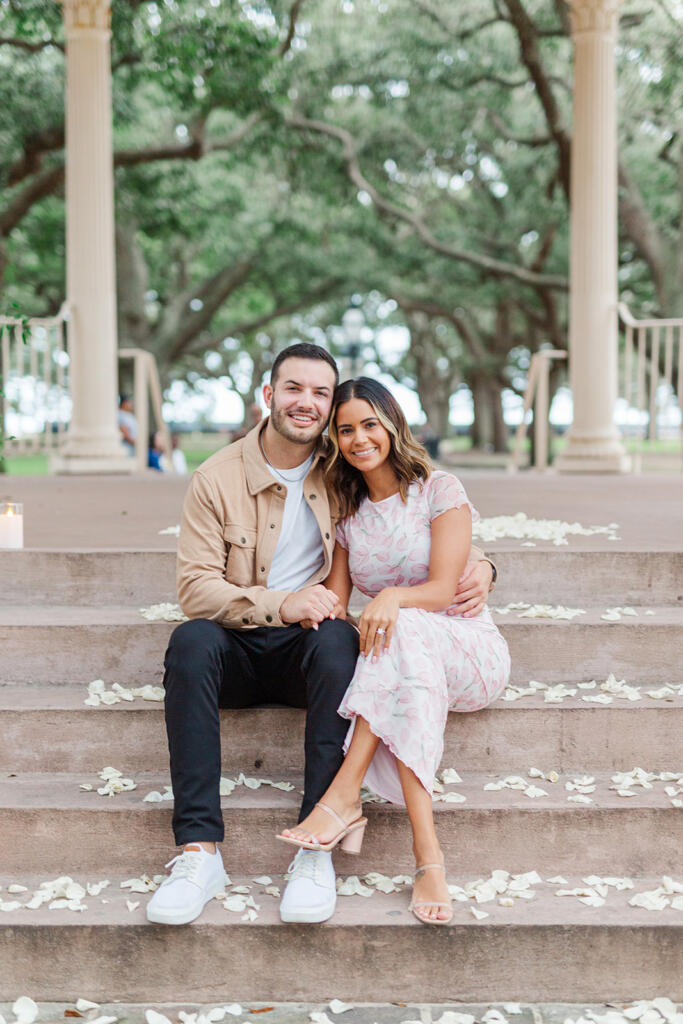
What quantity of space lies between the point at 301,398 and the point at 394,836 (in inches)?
50.7

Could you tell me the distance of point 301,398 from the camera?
3.04 meters

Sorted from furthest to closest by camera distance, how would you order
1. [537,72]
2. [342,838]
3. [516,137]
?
1. [516,137]
2. [537,72]
3. [342,838]

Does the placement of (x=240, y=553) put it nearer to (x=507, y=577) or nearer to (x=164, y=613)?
(x=164, y=613)

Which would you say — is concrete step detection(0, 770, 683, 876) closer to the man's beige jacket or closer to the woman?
the woman

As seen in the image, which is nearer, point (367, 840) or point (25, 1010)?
point (25, 1010)

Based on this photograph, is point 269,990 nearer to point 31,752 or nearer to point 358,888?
point 358,888

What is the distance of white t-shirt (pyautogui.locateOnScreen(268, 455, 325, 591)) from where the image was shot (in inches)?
123

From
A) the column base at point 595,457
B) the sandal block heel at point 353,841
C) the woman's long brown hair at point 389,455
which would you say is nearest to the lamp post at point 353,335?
the column base at point 595,457

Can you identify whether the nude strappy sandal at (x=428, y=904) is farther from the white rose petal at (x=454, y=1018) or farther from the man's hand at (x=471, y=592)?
the man's hand at (x=471, y=592)

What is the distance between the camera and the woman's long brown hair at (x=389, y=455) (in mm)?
3012

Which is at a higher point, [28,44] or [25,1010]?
[28,44]

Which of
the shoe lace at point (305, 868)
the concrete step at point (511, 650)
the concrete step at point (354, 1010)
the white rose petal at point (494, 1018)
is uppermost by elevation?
the concrete step at point (511, 650)

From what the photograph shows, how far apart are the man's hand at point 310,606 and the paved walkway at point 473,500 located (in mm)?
1183

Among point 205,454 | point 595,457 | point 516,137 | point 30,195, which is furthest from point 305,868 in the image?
point 205,454
